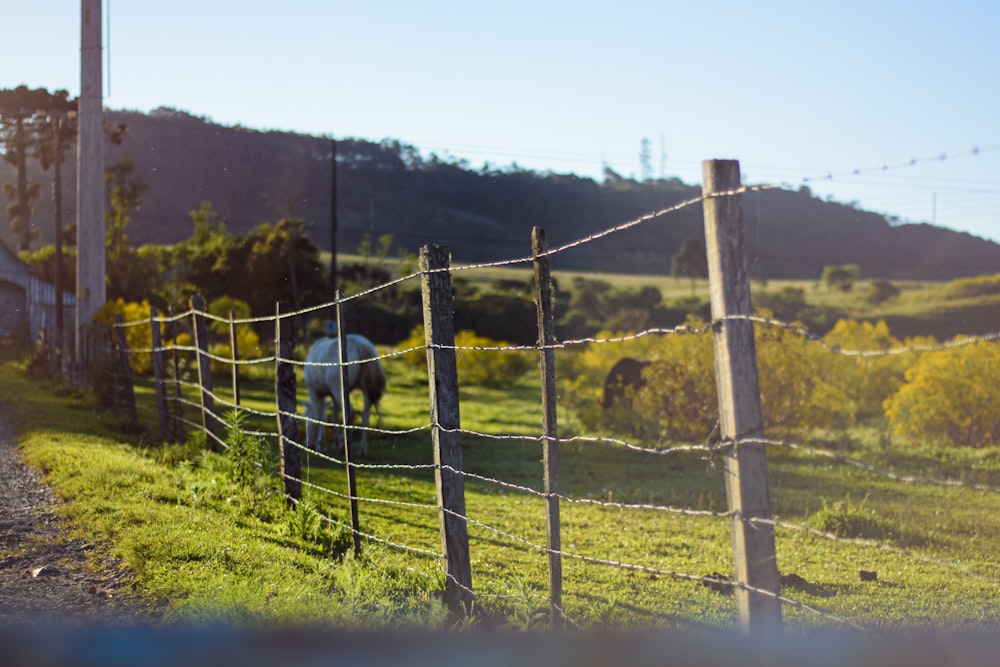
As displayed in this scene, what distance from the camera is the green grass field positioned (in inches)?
190

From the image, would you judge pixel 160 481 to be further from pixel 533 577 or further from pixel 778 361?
pixel 778 361

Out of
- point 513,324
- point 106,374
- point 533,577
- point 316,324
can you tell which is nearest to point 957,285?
point 513,324

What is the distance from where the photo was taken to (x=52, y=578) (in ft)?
17.5

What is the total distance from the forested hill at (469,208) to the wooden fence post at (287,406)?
77464 mm

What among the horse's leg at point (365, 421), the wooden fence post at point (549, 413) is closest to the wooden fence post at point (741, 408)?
the wooden fence post at point (549, 413)

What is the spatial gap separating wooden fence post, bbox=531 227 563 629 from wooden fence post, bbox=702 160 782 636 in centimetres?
131

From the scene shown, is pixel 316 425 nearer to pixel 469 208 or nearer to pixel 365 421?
pixel 365 421

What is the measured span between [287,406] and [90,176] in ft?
39.1

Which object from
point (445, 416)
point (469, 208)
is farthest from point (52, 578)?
point (469, 208)

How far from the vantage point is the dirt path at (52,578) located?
15.1ft

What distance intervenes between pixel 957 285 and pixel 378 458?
5763 centimetres

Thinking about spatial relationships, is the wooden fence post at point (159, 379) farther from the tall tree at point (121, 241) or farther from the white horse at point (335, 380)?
the tall tree at point (121, 241)

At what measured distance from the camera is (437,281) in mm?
4922

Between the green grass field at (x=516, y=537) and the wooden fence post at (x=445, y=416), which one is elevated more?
the wooden fence post at (x=445, y=416)
